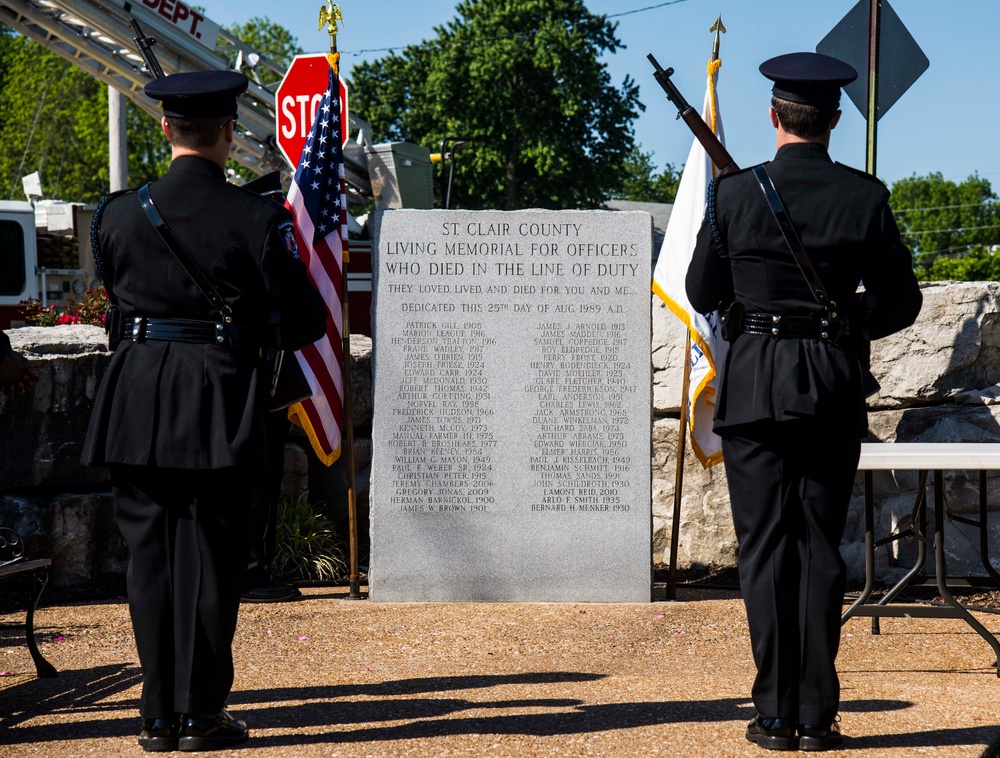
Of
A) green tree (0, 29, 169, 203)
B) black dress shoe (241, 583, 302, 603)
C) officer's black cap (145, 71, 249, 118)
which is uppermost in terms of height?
green tree (0, 29, 169, 203)

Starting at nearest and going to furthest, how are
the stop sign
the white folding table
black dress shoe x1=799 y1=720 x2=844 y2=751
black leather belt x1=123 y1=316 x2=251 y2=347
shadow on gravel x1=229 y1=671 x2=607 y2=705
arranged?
black dress shoe x1=799 y1=720 x2=844 y2=751
black leather belt x1=123 y1=316 x2=251 y2=347
shadow on gravel x1=229 y1=671 x2=607 y2=705
the white folding table
the stop sign

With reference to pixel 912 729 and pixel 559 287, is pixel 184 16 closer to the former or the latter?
pixel 559 287

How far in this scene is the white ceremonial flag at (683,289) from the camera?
5.95 meters

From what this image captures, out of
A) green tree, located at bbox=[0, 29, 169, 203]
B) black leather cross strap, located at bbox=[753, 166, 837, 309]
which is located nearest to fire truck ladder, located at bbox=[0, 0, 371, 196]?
black leather cross strap, located at bbox=[753, 166, 837, 309]

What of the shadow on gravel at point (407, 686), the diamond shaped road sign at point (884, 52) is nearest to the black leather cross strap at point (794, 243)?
the shadow on gravel at point (407, 686)

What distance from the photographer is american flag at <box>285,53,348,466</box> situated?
620cm

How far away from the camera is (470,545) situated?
19.6ft

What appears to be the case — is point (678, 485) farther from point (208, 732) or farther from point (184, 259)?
point (184, 259)

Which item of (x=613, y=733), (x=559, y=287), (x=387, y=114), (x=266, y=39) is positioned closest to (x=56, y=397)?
(x=559, y=287)

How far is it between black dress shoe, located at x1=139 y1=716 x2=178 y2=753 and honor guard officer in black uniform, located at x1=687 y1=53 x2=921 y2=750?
1.73 meters

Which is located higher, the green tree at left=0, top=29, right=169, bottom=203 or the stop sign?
the green tree at left=0, top=29, right=169, bottom=203

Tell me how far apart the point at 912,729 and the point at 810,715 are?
47 cm

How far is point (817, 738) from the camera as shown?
11.5ft

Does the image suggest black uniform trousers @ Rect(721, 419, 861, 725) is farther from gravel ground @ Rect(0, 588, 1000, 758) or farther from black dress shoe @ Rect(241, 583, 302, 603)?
black dress shoe @ Rect(241, 583, 302, 603)
